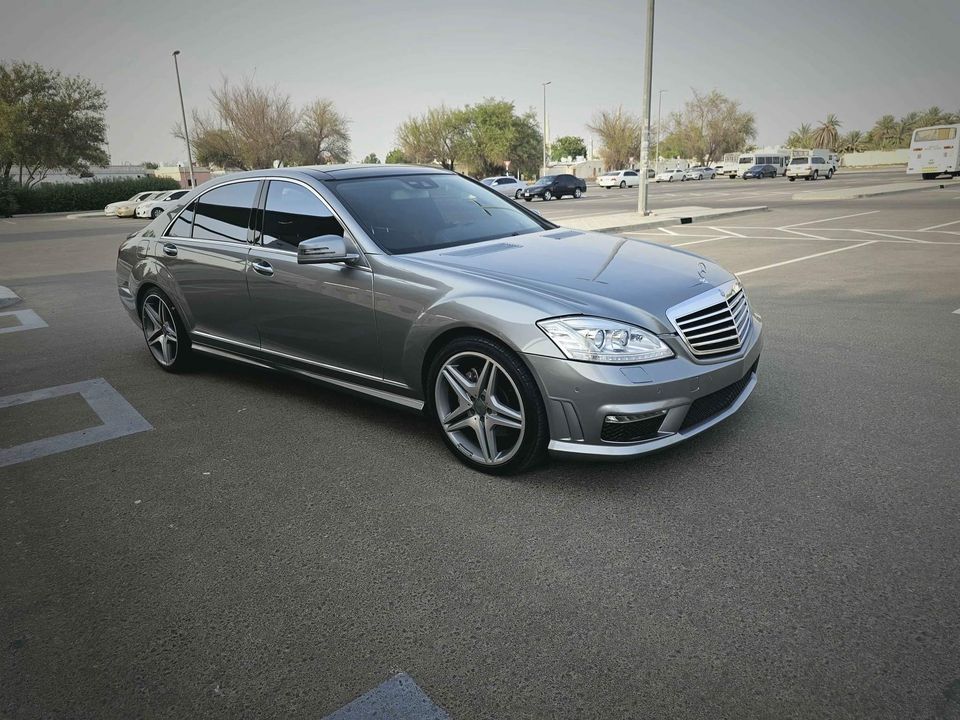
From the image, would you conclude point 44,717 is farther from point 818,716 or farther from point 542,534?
point 818,716

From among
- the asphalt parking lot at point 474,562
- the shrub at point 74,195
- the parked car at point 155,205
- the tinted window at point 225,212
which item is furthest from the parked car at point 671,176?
the tinted window at point 225,212

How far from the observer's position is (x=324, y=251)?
4047 mm

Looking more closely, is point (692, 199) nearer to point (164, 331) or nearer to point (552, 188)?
point (552, 188)

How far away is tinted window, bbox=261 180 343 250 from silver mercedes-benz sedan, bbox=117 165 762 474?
1cm

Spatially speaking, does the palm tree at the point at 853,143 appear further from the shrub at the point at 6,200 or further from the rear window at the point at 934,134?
the shrub at the point at 6,200

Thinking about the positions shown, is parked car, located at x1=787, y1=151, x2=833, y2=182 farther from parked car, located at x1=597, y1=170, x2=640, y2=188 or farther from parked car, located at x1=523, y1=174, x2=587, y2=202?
parked car, located at x1=523, y1=174, x2=587, y2=202

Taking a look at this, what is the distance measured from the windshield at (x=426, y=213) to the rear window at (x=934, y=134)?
43738 mm

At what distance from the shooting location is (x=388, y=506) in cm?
346

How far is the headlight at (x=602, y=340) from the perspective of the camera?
332 cm

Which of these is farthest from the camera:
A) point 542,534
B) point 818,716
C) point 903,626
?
point 542,534

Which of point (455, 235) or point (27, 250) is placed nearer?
point (455, 235)

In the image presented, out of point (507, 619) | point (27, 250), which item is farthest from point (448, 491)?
point (27, 250)

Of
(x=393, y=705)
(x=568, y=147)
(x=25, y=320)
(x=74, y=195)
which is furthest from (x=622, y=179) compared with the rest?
(x=568, y=147)

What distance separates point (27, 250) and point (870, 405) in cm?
2114
